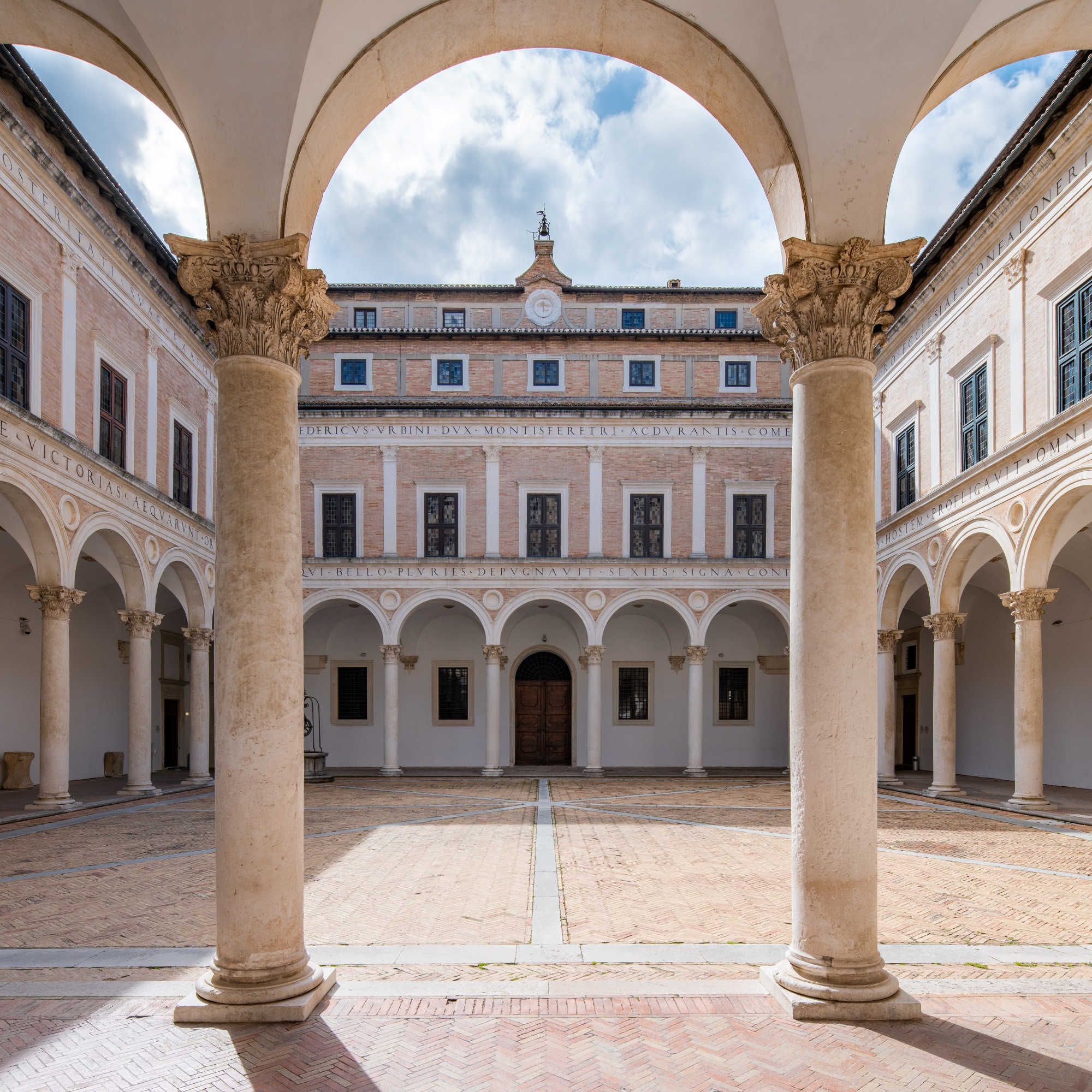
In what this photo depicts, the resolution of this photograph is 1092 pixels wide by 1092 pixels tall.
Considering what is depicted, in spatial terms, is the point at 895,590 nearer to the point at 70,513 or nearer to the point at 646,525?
the point at 646,525

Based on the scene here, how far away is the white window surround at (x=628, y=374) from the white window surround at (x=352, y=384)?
24.5 feet

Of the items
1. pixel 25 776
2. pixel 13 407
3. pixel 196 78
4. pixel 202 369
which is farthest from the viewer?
pixel 202 369

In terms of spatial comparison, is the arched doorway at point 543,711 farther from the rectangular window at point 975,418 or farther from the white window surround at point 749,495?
the rectangular window at point 975,418

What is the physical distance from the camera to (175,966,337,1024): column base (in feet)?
16.2

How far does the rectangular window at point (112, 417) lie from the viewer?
1747 centimetres

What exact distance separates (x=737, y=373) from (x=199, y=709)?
1750 centimetres

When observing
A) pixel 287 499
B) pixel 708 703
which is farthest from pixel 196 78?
pixel 708 703

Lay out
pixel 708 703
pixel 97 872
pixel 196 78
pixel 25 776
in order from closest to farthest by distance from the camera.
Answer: pixel 196 78
pixel 97 872
pixel 25 776
pixel 708 703

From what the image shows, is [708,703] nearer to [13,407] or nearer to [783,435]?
[783,435]

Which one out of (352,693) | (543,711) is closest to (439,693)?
(352,693)

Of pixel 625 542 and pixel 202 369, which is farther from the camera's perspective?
pixel 625 542

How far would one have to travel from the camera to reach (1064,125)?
14.1m

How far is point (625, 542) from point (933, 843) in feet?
44.7

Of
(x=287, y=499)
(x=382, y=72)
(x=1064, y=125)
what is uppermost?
(x=1064, y=125)
